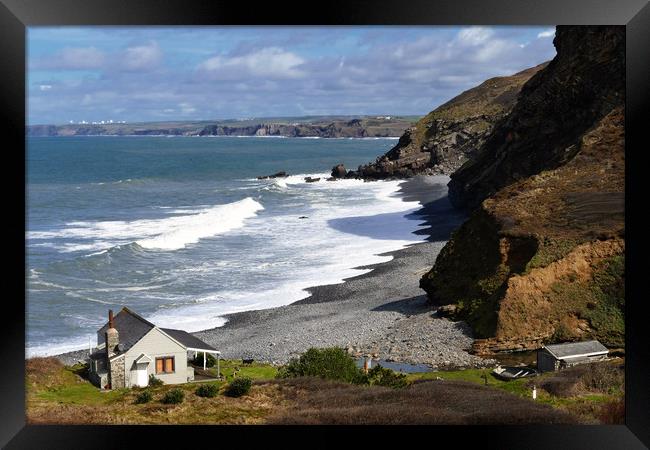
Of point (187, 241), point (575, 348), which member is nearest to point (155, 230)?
point (187, 241)

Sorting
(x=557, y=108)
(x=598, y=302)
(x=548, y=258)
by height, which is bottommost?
(x=598, y=302)

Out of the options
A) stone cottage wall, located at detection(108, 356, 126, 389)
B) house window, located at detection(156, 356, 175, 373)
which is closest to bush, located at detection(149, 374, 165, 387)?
house window, located at detection(156, 356, 175, 373)

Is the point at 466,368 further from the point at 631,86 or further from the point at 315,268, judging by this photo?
the point at 315,268

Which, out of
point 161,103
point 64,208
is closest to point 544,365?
point 64,208

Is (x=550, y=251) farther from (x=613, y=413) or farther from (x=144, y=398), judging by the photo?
(x=144, y=398)

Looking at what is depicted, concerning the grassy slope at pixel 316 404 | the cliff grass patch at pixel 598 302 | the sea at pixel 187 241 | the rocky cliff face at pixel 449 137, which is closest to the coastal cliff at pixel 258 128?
the rocky cliff face at pixel 449 137

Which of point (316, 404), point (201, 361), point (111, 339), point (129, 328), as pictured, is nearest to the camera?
point (316, 404)
